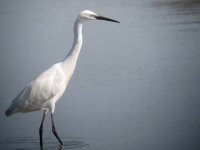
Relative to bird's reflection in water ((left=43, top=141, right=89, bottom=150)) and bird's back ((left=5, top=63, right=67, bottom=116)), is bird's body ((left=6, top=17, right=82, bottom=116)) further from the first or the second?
bird's reflection in water ((left=43, top=141, right=89, bottom=150))

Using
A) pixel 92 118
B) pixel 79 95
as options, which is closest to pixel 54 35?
pixel 79 95

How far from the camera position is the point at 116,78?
38.3 feet

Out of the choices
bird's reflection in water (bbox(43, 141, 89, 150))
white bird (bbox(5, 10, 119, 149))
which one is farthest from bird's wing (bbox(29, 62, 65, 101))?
bird's reflection in water (bbox(43, 141, 89, 150))

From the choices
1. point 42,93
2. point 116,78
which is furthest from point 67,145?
point 116,78

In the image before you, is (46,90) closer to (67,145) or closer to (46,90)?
(46,90)

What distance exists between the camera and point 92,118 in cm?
953

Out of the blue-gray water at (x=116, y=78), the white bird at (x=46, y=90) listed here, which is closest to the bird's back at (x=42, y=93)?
the white bird at (x=46, y=90)

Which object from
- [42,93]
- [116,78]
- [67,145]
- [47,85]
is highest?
[47,85]

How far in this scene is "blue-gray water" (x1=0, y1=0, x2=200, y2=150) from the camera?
8.69 meters

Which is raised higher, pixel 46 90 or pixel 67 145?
pixel 46 90

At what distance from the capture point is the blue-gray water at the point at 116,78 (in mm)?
8688

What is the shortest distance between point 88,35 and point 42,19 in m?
4.41

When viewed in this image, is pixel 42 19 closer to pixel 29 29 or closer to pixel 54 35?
pixel 29 29

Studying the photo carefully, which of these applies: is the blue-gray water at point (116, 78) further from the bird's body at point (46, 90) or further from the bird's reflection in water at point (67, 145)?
the bird's body at point (46, 90)
